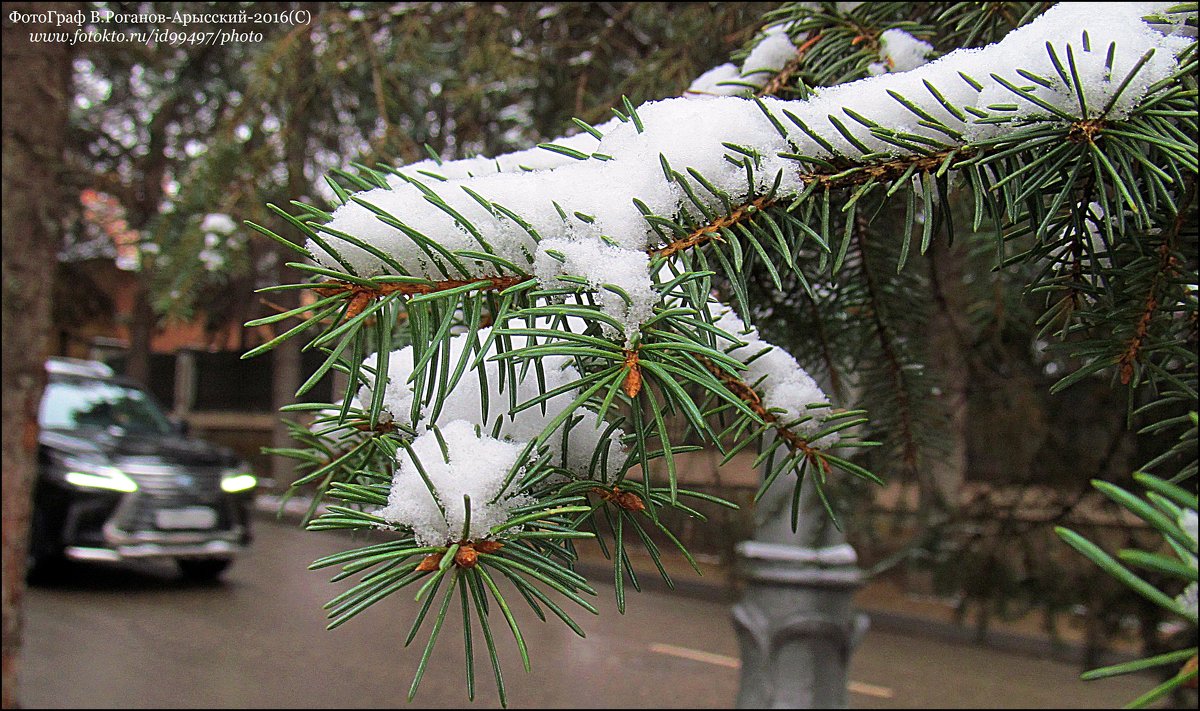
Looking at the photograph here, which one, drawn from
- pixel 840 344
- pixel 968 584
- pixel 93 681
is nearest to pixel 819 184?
pixel 840 344

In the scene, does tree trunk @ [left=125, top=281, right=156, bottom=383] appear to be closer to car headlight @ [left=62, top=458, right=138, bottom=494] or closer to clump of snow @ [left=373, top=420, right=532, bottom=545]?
car headlight @ [left=62, top=458, right=138, bottom=494]

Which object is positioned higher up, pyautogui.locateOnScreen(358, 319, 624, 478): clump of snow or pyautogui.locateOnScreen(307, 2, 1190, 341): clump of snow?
pyautogui.locateOnScreen(307, 2, 1190, 341): clump of snow

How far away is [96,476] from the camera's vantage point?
20.2 feet

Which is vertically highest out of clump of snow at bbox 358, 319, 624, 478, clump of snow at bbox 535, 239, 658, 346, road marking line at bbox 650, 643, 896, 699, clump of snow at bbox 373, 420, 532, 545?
clump of snow at bbox 535, 239, 658, 346

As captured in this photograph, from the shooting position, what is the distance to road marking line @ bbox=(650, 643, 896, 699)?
5320 mm

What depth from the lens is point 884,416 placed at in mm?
1034

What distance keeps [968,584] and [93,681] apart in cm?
430

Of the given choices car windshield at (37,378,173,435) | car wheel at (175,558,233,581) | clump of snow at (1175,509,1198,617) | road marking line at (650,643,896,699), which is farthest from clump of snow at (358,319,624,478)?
car wheel at (175,558,233,581)

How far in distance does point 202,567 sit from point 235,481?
1.06 m

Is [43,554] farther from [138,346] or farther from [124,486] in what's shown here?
[138,346]

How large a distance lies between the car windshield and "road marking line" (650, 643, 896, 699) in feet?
14.2

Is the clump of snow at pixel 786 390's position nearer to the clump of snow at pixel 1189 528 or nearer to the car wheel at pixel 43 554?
the clump of snow at pixel 1189 528

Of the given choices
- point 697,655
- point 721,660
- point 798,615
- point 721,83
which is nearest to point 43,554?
point 697,655

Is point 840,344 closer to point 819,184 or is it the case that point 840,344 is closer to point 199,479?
point 819,184
